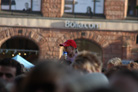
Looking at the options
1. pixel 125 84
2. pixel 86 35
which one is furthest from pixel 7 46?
pixel 125 84

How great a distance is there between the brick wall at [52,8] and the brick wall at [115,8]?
257 cm

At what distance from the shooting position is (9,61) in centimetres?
416

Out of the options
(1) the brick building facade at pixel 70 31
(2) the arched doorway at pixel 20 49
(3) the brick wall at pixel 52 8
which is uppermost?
(3) the brick wall at pixel 52 8

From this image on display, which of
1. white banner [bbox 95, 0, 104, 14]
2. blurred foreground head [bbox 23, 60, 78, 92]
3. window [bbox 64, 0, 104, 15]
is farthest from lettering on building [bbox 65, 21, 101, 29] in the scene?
blurred foreground head [bbox 23, 60, 78, 92]

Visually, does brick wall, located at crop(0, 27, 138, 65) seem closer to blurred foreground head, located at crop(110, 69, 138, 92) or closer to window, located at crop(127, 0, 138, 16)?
window, located at crop(127, 0, 138, 16)

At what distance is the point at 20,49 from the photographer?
67.4 ft

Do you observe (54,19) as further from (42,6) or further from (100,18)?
(100,18)

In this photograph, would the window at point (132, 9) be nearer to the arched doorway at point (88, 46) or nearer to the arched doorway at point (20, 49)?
the arched doorway at point (88, 46)

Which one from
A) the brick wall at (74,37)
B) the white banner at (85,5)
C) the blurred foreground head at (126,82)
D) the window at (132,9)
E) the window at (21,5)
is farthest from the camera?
the window at (132,9)

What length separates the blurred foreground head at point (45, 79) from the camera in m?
1.72

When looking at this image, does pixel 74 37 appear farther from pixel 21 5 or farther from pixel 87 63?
pixel 87 63

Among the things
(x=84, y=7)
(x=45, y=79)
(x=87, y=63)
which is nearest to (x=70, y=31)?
(x=84, y=7)

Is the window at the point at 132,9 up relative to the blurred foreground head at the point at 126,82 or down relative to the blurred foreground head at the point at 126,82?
up

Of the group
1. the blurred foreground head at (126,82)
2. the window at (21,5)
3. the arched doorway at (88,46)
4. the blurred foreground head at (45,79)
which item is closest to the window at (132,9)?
the arched doorway at (88,46)
